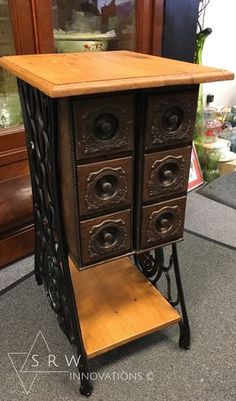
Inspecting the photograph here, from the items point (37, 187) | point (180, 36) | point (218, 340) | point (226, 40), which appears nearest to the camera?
point (37, 187)

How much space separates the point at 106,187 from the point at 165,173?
157mm

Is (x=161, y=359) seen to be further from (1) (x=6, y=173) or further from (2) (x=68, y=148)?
(1) (x=6, y=173)

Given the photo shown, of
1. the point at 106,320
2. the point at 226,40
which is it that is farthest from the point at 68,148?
the point at 226,40

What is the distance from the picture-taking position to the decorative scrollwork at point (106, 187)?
721mm

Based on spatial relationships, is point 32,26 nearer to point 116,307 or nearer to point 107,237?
point 107,237

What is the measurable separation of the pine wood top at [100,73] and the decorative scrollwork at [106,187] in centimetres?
18

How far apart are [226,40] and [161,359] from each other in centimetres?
221

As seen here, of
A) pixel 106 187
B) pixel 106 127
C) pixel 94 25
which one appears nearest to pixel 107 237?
pixel 106 187

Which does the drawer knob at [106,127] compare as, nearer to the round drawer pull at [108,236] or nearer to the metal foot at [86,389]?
the round drawer pull at [108,236]

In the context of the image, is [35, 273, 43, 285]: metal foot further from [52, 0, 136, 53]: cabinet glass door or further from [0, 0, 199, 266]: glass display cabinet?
[52, 0, 136, 53]: cabinet glass door

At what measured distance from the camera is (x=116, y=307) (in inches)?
41.5

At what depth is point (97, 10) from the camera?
150 centimetres

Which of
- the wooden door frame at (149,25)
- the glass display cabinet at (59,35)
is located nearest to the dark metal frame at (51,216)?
the glass display cabinet at (59,35)

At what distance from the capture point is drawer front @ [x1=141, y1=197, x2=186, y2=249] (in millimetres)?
842
